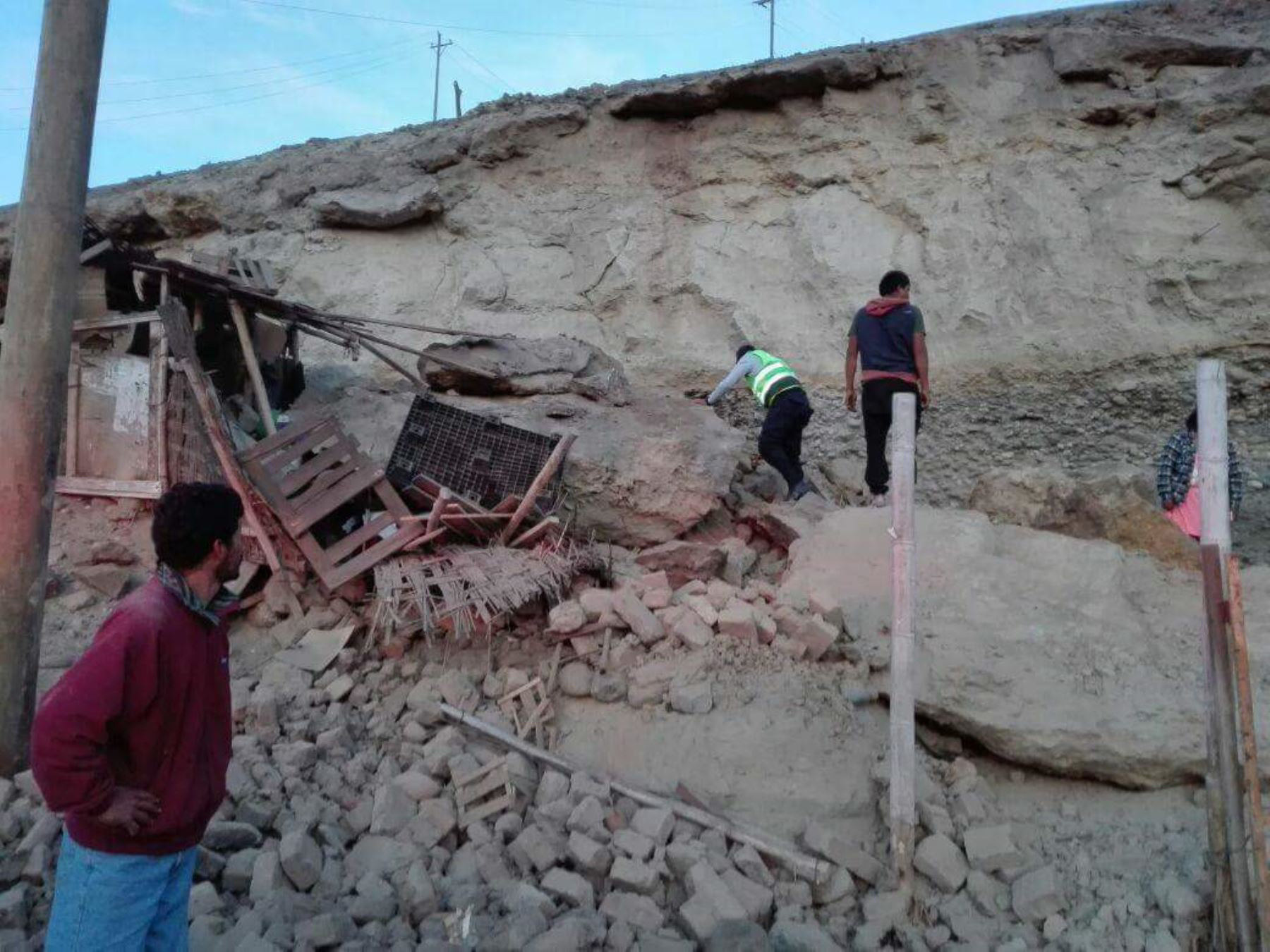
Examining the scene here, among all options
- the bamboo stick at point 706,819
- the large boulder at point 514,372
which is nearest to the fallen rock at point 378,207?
the large boulder at point 514,372

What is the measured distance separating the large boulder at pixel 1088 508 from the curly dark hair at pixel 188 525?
5.36 meters

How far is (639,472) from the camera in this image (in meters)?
6.80

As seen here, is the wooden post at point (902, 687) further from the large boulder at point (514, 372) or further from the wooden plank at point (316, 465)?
the large boulder at point (514, 372)

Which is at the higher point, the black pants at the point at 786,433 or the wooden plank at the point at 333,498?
the black pants at the point at 786,433

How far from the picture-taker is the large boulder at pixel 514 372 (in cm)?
789

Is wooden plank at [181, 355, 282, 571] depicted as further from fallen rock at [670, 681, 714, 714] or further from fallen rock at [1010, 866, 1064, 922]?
fallen rock at [1010, 866, 1064, 922]

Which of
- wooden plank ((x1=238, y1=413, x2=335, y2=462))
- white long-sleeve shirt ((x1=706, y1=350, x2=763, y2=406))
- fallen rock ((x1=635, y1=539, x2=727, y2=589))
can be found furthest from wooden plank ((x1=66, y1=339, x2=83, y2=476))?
white long-sleeve shirt ((x1=706, y1=350, x2=763, y2=406))

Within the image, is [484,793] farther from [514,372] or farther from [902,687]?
→ [514,372]

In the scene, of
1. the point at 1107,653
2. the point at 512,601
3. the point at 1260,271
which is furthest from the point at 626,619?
the point at 1260,271

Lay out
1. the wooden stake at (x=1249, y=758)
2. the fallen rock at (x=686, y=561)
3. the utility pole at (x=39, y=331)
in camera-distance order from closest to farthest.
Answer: the wooden stake at (x=1249, y=758), the utility pole at (x=39, y=331), the fallen rock at (x=686, y=561)

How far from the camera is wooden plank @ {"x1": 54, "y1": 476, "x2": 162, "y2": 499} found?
6457 mm

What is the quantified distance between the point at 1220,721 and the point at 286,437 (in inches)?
202

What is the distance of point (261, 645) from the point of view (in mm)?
5578

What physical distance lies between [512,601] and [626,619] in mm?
639
